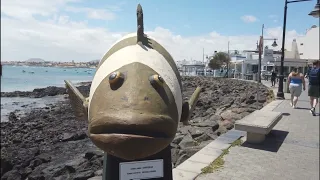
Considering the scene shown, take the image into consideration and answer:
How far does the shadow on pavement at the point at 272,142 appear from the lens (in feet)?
22.3

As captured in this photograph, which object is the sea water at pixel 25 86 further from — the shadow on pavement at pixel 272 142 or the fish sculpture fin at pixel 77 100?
the shadow on pavement at pixel 272 142

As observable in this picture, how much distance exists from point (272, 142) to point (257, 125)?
92cm

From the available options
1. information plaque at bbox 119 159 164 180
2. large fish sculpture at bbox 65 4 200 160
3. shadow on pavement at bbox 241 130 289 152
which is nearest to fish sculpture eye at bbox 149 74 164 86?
large fish sculpture at bbox 65 4 200 160

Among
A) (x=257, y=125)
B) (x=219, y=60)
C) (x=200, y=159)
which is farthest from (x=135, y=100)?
(x=219, y=60)

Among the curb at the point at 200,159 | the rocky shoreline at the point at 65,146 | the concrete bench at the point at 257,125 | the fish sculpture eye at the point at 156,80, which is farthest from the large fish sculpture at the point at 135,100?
the concrete bench at the point at 257,125

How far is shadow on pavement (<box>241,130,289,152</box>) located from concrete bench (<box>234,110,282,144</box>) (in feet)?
0.56

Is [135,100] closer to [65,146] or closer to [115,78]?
[115,78]

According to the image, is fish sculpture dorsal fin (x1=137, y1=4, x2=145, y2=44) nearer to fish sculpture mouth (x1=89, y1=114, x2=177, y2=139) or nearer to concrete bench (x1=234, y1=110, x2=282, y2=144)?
fish sculpture mouth (x1=89, y1=114, x2=177, y2=139)

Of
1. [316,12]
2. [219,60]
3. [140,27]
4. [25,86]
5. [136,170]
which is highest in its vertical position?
[316,12]

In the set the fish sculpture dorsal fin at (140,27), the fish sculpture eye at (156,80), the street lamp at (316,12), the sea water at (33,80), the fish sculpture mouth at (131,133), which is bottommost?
the sea water at (33,80)

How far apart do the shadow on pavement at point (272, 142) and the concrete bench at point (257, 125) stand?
0.56 ft

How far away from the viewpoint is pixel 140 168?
289cm

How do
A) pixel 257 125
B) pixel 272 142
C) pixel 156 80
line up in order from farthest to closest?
pixel 272 142
pixel 257 125
pixel 156 80

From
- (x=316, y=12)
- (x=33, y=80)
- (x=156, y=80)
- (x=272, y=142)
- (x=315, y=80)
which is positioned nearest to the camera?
(x=156, y=80)
